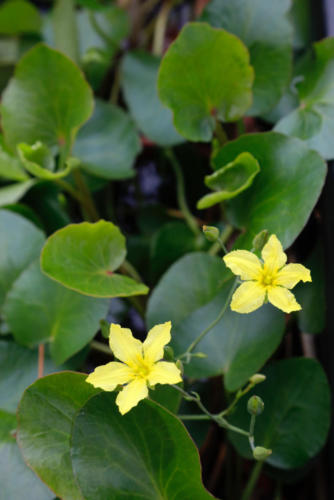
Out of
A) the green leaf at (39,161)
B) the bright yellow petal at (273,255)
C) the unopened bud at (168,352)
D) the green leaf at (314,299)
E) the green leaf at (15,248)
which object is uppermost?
the bright yellow petal at (273,255)

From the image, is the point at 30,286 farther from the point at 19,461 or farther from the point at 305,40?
the point at 305,40

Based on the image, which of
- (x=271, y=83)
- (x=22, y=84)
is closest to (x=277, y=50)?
(x=271, y=83)

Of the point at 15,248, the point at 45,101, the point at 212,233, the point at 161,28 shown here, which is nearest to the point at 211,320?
the point at 212,233

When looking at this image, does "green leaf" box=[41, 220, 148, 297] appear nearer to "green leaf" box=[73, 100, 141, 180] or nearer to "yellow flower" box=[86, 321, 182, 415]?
"yellow flower" box=[86, 321, 182, 415]

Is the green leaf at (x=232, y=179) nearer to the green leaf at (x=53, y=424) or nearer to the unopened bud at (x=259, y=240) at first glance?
the unopened bud at (x=259, y=240)

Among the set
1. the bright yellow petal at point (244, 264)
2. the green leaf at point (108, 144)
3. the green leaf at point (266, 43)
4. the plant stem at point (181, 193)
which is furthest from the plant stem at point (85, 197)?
the bright yellow petal at point (244, 264)
